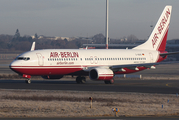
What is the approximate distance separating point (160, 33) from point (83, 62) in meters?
15.3

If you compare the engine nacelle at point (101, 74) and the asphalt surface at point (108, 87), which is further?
the engine nacelle at point (101, 74)

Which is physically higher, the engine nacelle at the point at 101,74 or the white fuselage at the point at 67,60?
the white fuselage at the point at 67,60

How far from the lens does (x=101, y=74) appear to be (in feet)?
121

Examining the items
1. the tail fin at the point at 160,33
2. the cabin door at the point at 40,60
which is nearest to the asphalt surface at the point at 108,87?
the cabin door at the point at 40,60

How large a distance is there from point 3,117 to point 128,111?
7.02 meters

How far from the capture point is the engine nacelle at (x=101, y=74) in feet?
121

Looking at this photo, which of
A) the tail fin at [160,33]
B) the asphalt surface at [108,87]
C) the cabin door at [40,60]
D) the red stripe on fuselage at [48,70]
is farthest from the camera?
the tail fin at [160,33]

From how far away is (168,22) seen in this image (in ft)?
157

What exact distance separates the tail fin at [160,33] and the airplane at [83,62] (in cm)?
18

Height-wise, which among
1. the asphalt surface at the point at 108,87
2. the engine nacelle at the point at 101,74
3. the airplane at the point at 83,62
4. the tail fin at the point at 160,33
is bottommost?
the asphalt surface at the point at 108,87

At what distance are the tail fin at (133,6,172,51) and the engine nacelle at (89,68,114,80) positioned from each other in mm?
10955

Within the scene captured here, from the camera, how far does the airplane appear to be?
3603 cm

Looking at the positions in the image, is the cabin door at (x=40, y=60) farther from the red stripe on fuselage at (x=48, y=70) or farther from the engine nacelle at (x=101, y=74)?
the engine nacelle at (x=101, y=74)

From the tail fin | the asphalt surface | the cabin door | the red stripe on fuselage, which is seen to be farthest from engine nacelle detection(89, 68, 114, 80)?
the tail fin
